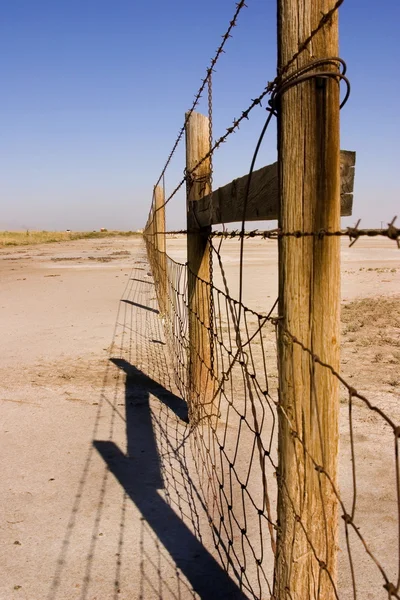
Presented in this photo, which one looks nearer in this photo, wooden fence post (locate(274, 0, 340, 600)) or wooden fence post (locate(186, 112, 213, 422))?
wooden fence post (locate(274, 0, 340, 600))

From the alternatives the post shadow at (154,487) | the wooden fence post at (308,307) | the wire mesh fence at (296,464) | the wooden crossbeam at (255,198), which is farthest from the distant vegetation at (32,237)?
the wooden fence post at (308,307)

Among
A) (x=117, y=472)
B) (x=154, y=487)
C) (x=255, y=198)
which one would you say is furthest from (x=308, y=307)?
(x=117, y=472)

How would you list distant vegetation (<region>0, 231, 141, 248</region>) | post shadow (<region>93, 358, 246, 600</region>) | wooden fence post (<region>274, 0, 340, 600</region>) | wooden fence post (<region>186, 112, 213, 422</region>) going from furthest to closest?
distant vegetation (<region>0, 231, 141, 248</region>), wooden fence post (<region>186, 112, 213, 422</region>), post shadow (<region>93, 358, 246, 600</region>), wooden fence post (<region>274, 0, 340, 600</region>)

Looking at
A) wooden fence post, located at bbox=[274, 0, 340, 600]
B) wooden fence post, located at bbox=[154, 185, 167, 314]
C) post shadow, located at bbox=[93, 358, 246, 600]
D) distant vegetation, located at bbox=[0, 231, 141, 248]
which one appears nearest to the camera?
wooden fence post, located at bbox=[274, 0, 340, 600]

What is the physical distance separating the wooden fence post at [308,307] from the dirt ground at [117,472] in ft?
3.68

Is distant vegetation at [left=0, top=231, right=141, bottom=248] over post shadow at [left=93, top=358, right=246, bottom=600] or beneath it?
over

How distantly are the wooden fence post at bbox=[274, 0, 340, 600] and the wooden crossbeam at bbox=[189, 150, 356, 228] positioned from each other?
2.8 inches

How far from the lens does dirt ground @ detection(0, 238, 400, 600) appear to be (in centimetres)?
268

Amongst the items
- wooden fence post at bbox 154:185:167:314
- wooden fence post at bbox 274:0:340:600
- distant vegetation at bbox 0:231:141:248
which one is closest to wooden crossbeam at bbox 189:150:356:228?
wooden fence post at bbox 274:0:340:600

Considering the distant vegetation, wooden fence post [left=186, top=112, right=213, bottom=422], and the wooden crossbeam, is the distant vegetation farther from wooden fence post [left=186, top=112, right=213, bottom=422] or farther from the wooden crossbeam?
the wooden crossbeam

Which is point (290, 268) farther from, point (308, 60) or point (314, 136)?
point (308, 60)

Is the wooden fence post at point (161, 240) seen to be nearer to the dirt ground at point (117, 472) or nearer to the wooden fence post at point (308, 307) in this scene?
the dirt ground at point (117, 472)

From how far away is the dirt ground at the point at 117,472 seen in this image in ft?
8.80

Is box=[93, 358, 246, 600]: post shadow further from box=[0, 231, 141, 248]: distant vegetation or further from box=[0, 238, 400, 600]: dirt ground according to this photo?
box=[0, 231, 141, 248]: distant vegetation
